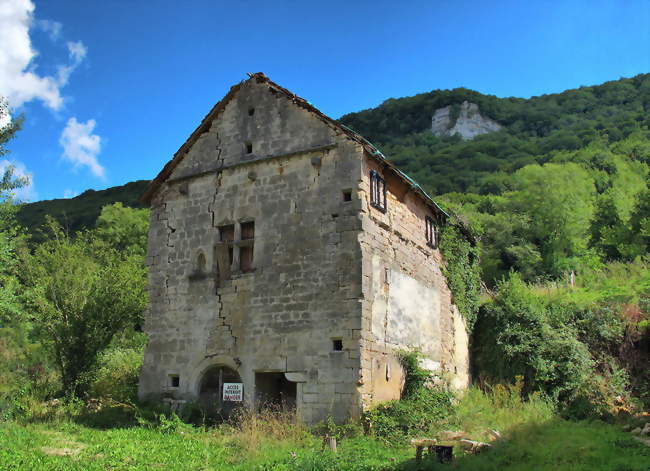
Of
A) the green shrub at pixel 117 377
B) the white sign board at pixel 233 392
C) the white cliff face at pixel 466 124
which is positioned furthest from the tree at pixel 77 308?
the white cliff face at pixel 466 124

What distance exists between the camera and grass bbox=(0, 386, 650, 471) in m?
8.80

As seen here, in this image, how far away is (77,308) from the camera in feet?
51.9

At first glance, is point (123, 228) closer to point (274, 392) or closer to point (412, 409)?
point (274, 392)

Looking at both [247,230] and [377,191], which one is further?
Answer: [247,230]

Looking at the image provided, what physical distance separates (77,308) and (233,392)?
5945 millimetres

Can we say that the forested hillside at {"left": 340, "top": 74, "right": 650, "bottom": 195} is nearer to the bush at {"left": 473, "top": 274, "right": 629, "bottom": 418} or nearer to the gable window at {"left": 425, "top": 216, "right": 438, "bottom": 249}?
the bush at {"left": 473, "top": 274, "right": 629, "bottom": 418}

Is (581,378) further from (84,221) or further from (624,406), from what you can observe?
(84,221)

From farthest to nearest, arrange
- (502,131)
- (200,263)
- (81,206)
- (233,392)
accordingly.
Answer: (502,131) → (81,206) → (200,263) → (233,392)

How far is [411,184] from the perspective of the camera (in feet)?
49.1

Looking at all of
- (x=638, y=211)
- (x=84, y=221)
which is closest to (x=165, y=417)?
(x=638, y=211)

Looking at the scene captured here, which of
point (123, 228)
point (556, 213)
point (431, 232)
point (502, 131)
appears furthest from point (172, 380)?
point (502, 131)

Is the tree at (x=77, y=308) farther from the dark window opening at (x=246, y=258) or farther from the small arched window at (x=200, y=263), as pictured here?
the dark window opening at (x=246, y=258)

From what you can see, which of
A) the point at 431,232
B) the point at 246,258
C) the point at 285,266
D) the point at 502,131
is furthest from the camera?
the point at 502,131

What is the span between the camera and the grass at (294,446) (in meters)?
8.80
